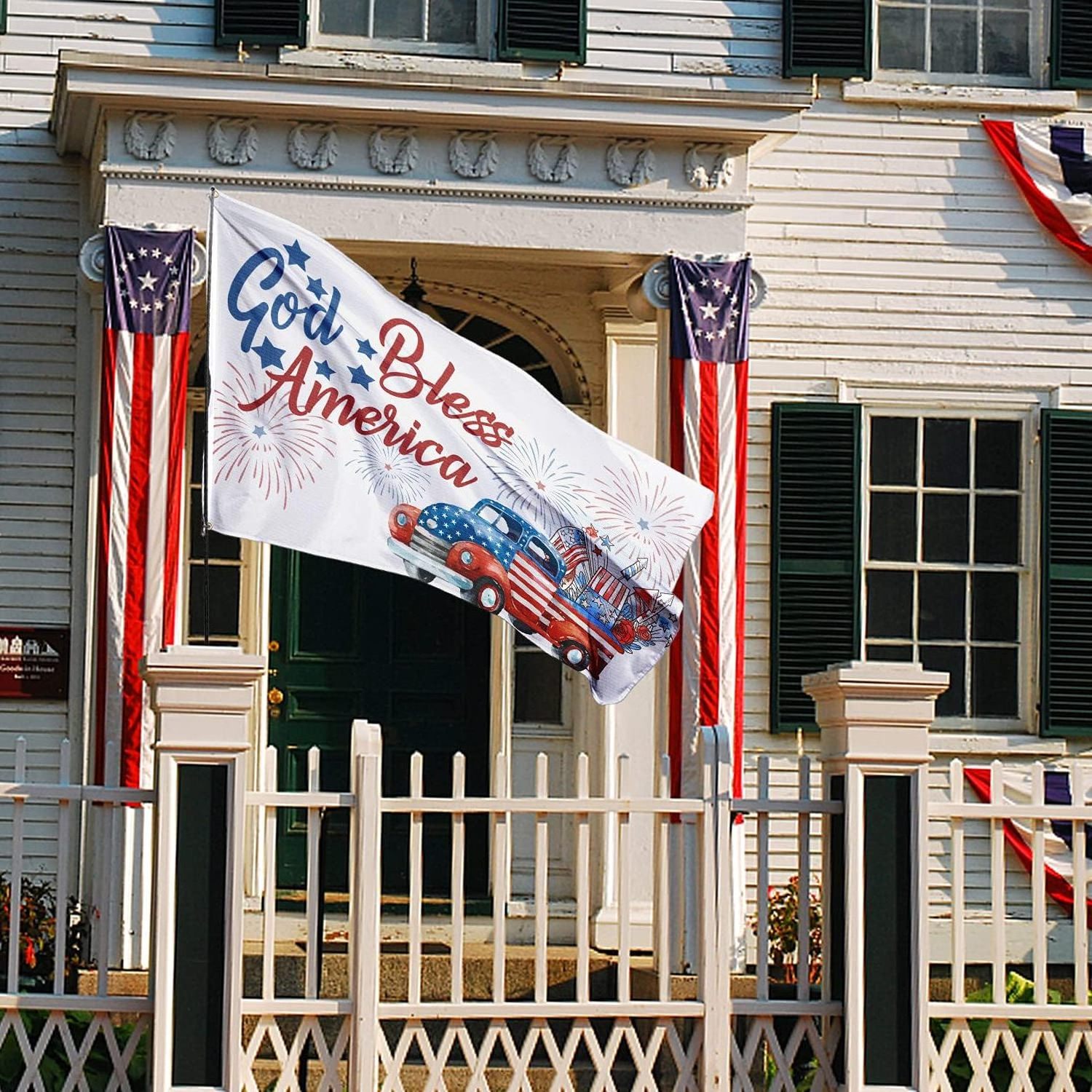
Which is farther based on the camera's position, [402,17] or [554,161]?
[402,17]

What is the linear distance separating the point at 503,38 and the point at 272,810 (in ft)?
17.9

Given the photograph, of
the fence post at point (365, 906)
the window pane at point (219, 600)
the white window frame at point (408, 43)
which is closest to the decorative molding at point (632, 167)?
the white window frame at point (408, 43)

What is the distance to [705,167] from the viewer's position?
1106 cm

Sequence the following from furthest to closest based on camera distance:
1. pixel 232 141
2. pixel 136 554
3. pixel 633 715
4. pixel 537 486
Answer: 1. pixel 633 715
2. pixel 232 141
3. pixel 136 554
4. pixel 537 486

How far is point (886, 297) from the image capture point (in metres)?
12.3

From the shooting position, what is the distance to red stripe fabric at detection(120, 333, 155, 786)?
10.3 m

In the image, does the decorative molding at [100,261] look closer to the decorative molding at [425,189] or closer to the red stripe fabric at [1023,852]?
the decorative molding at [425,189]

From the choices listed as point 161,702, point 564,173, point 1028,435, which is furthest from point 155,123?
point 1028,435

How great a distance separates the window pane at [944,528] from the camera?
483 inches

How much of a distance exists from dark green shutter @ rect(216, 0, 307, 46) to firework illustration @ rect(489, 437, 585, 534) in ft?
12.7

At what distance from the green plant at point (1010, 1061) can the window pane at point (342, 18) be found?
587 centimetres

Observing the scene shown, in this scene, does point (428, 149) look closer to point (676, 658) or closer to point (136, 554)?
point (136, 554)

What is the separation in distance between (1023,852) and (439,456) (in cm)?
492

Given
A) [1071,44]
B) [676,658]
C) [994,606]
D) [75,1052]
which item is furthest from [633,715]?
[75,1052]
